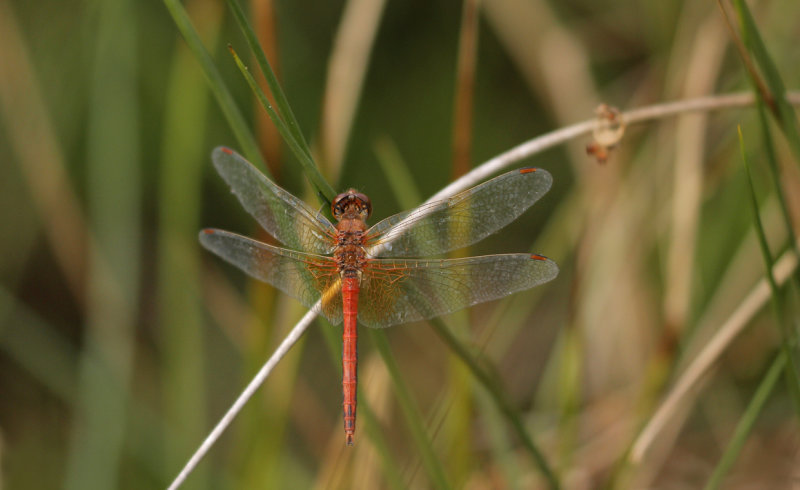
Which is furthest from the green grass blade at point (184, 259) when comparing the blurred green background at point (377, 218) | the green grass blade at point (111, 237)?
the green grass blade at point (111, 237)

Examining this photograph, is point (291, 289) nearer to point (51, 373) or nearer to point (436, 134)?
point (51, 373)

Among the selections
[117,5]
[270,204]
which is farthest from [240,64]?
[117,5]

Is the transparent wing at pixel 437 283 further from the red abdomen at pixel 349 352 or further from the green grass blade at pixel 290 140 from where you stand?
the green grass blade at pixel 290 140

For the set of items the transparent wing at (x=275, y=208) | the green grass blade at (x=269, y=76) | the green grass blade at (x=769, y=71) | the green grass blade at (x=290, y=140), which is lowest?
the green grass blade at (x=290, y=140)

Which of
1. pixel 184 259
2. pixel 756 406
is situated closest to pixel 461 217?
pixel 756 406

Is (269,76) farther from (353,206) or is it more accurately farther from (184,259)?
(184,259)

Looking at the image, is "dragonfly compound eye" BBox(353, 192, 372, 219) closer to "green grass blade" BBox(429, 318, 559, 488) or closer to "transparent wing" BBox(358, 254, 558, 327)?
"transparent wing" BBox(358, 254, 558, 327)
